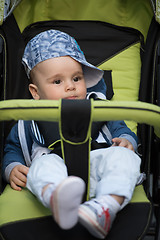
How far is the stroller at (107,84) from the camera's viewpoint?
103 centimetres

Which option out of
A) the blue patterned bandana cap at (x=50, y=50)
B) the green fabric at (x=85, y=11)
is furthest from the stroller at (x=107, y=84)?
the blue patterned bandana cap at (x=50, y=50)

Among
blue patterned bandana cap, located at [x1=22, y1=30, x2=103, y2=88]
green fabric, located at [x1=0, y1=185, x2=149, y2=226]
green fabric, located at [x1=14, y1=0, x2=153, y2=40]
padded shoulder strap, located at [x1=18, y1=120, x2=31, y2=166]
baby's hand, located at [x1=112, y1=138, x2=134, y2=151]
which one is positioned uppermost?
green fabric, located at [x1=14, y1=0, x2=153, y2=40]

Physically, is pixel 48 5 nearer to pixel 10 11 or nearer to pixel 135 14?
pixel 10 11

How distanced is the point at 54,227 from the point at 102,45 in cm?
108

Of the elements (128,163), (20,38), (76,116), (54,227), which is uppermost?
(20,38)

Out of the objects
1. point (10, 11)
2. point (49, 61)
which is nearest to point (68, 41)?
point (49, 61)

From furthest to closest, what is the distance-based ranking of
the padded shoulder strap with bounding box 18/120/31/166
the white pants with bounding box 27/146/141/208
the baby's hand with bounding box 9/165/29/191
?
the padded shoulder strap with bounding box 18/120/31/166, the baby's hand with bounding box 9/165/29/191, the white pants with bounding box 27/146/141/208

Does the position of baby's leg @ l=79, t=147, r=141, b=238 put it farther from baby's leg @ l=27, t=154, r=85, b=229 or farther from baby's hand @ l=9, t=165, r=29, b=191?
baby's hand @ l=9, t=165, r=29, b=191

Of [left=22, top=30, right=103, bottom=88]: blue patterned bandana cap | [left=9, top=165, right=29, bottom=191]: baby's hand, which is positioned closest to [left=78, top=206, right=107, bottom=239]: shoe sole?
[left=9, top=165, right=29, bottom=191]: baby's hand

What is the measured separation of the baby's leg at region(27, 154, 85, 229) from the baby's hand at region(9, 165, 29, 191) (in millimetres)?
132

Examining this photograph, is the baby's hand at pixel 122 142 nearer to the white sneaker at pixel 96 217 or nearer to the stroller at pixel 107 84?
the stroller at pixel 107 84

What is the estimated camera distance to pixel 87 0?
1.91 metres

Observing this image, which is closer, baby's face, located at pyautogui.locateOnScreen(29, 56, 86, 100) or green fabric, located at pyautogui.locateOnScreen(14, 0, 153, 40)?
baby's face, located at pyautogui.locateOnScreen(29, 56, 86, 100)

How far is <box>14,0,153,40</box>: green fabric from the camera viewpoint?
6.23 feet
